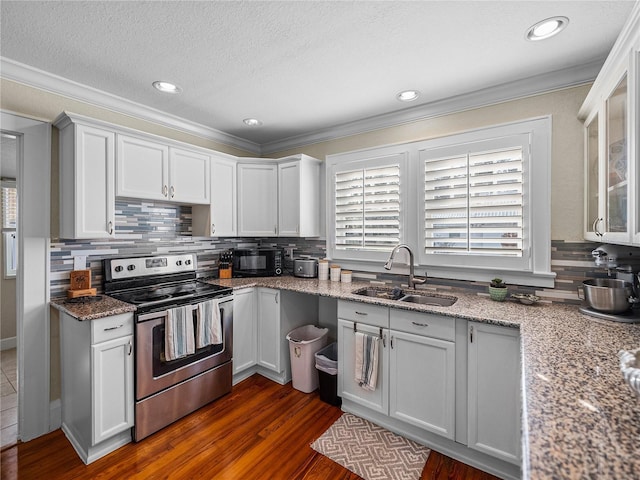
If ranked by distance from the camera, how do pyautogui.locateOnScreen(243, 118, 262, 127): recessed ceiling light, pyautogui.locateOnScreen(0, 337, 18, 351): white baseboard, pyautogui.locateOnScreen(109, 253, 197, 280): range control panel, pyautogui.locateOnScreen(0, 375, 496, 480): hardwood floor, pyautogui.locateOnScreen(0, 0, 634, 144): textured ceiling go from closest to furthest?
pyautogui.locateOnScreen(0, 0, 634, 144): textured ceiling → pyautogui.locateOnScreen(0, 375, 496, 480): hardwood floor → pyautogui.locateOnScreen(109, 253, 197, 280): range control panel → pyautogui.locateOnScreen(243, 118, 262, 127): recessed ceiling light → pyautogui.locateOnScreen(0, 337, 18, 351): white baseboard

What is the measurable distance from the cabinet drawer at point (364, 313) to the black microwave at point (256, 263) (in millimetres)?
1189

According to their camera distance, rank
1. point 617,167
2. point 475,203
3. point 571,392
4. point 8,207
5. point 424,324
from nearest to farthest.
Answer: point 571,392 < point 617,167 < point 424,324 < point 475,203 < point 8,207

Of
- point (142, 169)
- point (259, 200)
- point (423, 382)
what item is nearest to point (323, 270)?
point (259, 200)

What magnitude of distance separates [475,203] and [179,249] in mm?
2704

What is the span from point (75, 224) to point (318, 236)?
210 cm

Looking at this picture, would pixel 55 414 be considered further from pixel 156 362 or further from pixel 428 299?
pixel 428 299

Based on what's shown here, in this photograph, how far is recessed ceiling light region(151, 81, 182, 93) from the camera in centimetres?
230

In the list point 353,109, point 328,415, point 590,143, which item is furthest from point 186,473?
point 590,143

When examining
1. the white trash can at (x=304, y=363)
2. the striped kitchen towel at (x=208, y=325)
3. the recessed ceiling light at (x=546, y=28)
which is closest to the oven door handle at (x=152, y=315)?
the striped kitchen towel at (x=208, y=325)

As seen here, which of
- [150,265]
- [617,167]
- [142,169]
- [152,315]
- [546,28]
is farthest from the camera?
[150,265]

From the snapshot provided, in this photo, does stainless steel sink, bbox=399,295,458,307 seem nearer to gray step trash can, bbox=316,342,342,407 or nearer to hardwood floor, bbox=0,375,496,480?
gray step trash can, bbox=316,342,342,407

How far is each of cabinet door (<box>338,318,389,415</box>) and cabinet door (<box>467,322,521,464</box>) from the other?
562 mm

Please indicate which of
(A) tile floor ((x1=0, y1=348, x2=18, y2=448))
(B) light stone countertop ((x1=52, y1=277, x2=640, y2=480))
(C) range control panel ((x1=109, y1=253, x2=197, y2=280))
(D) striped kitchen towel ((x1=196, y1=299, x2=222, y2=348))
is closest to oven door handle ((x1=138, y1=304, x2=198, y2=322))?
(B) light stone countertop ((x1=52, y1=277, x2=640, y2=480))

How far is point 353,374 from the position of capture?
2.43m
